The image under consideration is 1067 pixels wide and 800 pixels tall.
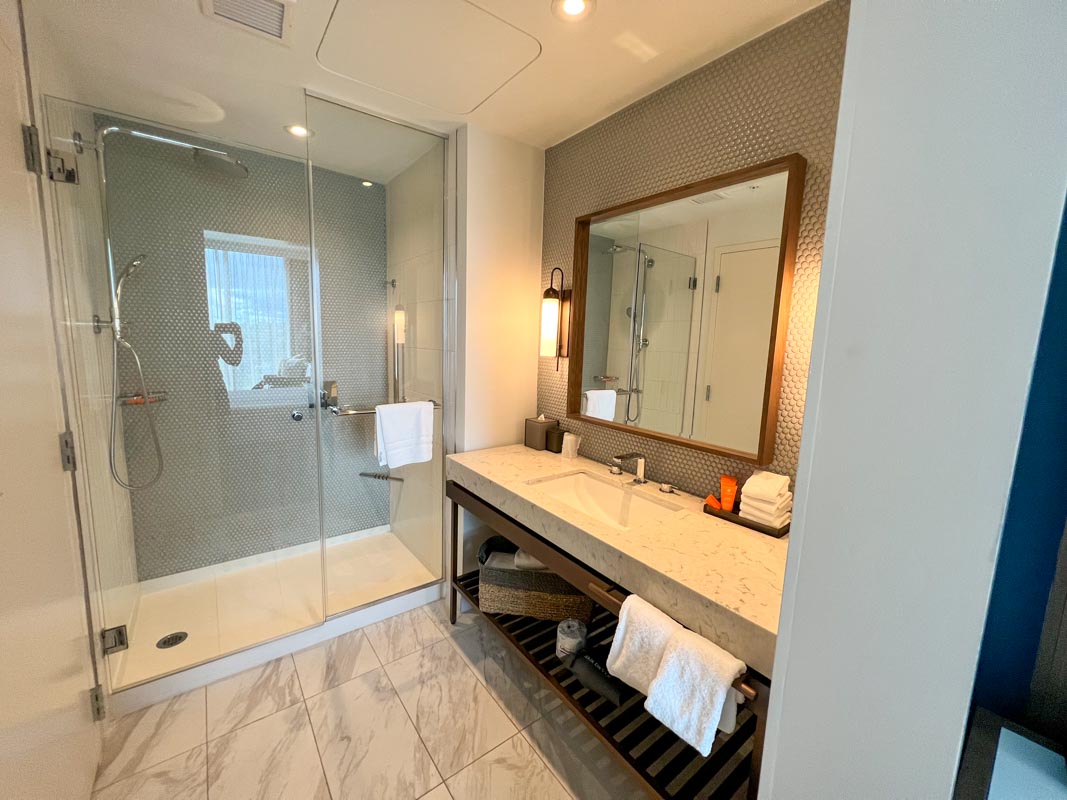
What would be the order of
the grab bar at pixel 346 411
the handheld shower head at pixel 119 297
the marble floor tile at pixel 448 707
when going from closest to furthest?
the marble floor tile at pixel 448 707 < the handheld shower head at pixel 119 297 < the grab bar at pixel 346 411

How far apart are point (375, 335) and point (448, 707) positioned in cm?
196

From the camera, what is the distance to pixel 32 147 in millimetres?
1189

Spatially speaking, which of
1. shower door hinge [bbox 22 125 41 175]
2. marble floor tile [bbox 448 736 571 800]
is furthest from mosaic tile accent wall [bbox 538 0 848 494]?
shower door hinge [bbox 22 125 41 175]

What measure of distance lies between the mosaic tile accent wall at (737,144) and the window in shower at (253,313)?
1.66 m

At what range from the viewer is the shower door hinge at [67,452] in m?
1.29

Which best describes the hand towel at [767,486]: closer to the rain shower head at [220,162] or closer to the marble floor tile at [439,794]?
the marble floor tile at [439,794]

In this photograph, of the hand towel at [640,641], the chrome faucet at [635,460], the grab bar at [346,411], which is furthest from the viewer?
the grab bar at [346,411]

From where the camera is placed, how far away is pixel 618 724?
1438 millimetres

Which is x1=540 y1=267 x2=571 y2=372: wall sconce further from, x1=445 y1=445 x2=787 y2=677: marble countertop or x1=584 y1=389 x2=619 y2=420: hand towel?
x1=445 y1=445 x2=787 y2=677: marble countertop

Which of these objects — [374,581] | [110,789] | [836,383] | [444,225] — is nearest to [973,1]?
[836,383]

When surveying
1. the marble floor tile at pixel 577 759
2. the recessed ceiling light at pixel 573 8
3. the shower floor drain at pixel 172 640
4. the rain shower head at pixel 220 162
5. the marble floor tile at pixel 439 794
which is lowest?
the marble floor tile at pixel 439 794

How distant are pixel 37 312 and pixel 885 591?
6.38 ft

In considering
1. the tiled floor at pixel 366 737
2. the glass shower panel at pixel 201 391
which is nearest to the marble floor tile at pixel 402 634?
the tiled floor at pixel 366 737

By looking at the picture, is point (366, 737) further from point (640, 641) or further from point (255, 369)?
point (255, 369)
